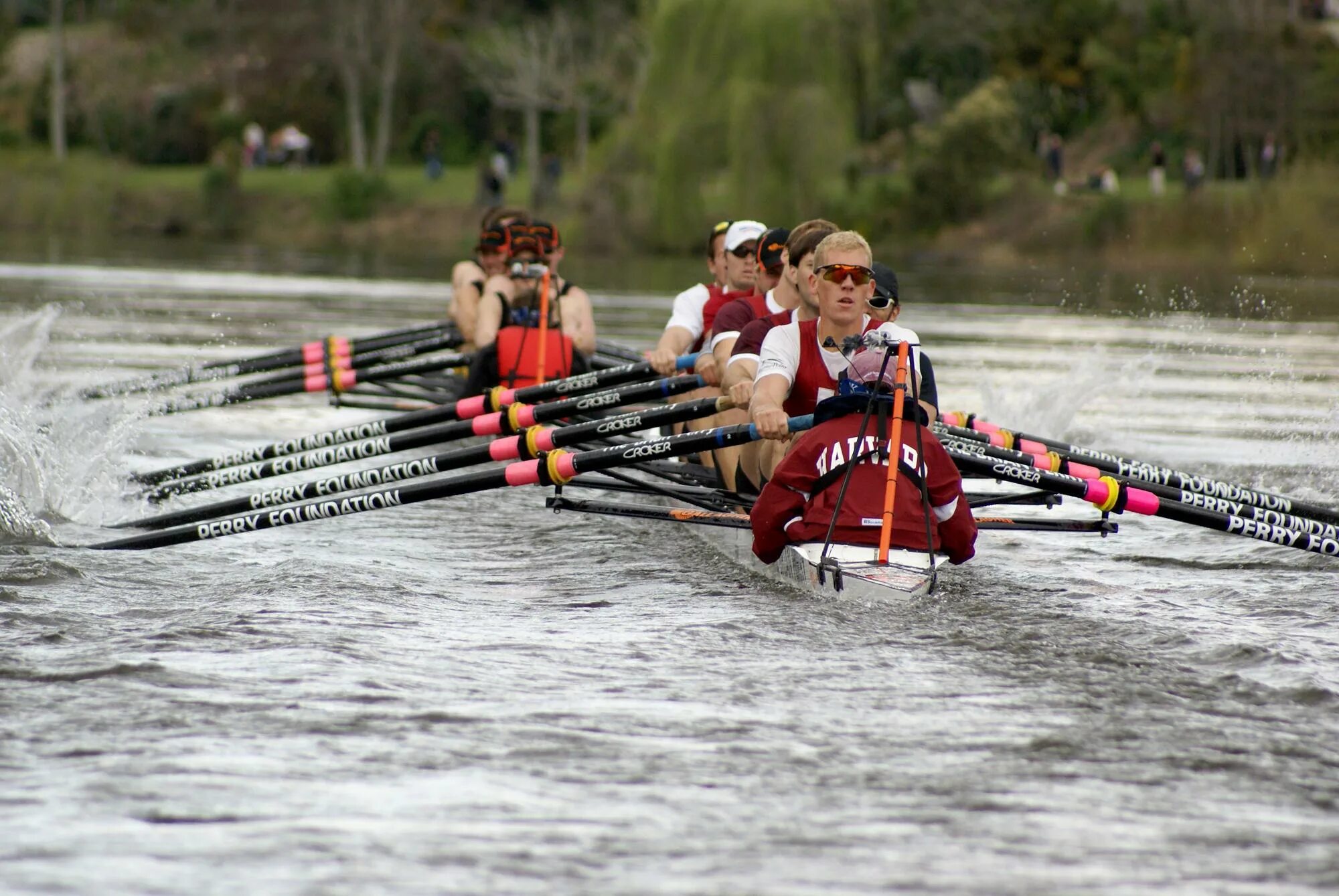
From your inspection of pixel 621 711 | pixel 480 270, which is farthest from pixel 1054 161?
pixel 621 711

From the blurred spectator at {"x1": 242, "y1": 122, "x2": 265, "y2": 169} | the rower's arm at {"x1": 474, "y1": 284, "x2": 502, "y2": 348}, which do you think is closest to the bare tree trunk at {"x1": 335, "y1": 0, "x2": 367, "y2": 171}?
the blurred spectator at {"x1": 242, "y1": 122, "x2": 265, "y2": 169}

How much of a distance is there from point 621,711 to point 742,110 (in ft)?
99.6

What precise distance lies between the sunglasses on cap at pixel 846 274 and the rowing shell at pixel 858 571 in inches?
42.6

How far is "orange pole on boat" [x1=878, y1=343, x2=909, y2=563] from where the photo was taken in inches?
265

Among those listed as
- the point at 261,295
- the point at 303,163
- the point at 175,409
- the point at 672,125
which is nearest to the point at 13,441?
the point at 175,409

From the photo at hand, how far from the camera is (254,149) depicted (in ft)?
194

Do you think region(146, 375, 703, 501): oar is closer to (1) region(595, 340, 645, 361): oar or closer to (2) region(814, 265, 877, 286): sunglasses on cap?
(2) region(814, 265, 877, 286): sunglasses on cap

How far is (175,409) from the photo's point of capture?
39.6 feet

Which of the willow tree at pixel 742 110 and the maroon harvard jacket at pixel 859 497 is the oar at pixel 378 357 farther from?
the willow tree at pixel 742 110

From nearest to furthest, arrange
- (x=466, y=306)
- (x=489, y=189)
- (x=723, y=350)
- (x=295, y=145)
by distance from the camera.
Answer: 1. (x=723, y=350)
2. (x=466, y=306)
3. (x=489, y=189)
4. (x=295, y=145)

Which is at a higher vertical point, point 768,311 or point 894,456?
Result: point 768,311

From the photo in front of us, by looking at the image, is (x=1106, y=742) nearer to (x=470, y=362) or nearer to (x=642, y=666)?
(x=642, y=666)

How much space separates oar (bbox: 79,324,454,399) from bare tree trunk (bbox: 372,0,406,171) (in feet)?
142

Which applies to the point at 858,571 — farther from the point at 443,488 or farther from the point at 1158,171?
the point at 1158,171
